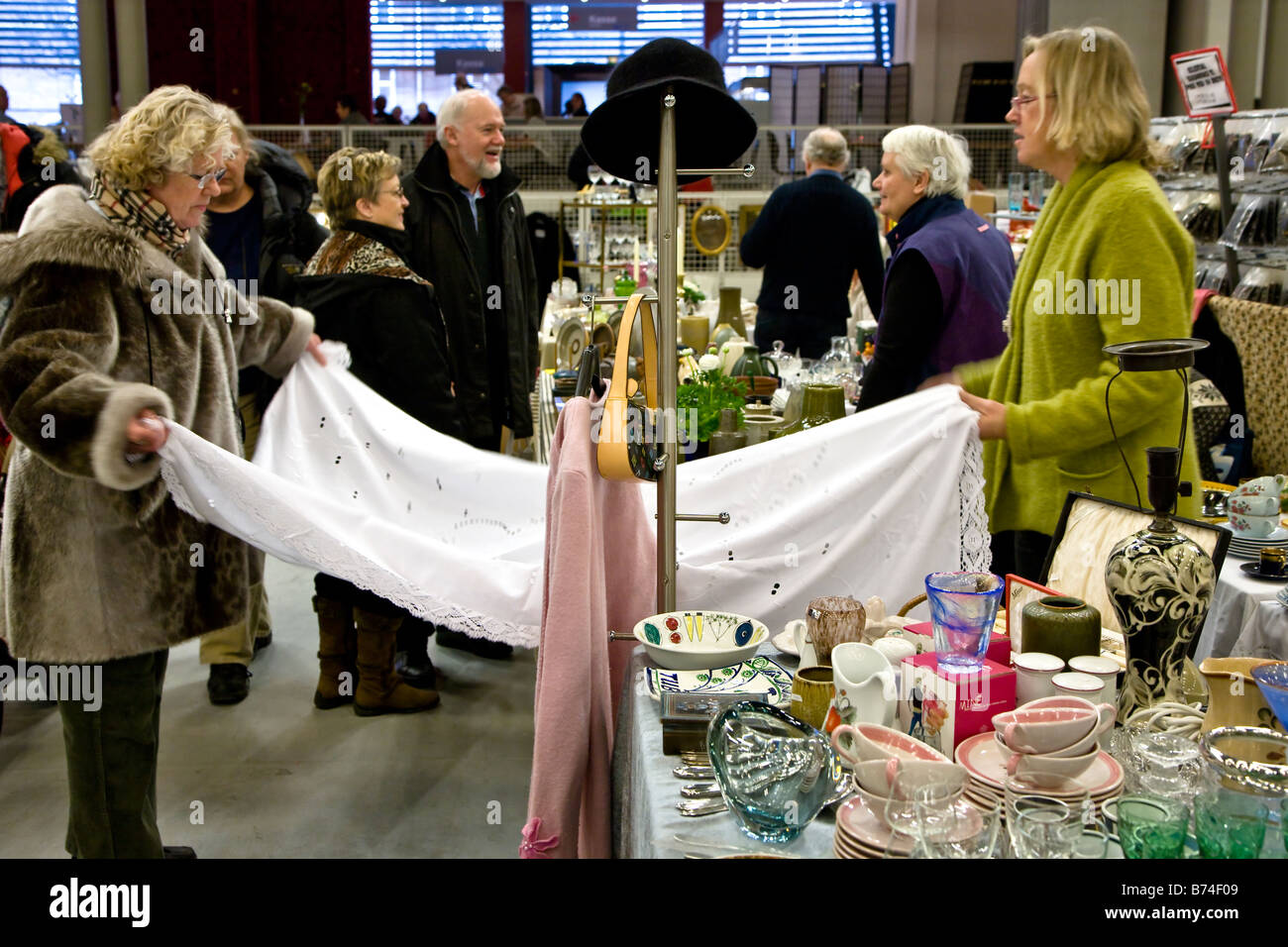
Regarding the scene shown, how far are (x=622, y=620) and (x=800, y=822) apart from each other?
78cm

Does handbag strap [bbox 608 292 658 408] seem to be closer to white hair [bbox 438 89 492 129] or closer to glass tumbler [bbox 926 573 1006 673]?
glass tumbler [bbox 926 573 1006 673]

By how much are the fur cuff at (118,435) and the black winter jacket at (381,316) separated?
4.11 feet

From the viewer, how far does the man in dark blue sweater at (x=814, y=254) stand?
4680 mm

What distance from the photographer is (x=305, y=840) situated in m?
2.80

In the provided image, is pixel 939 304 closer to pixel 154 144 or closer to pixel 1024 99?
pixel 1024 99

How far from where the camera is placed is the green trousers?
7.04ft

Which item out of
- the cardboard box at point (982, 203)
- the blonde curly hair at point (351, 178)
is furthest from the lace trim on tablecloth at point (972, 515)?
the cardboard box at point (982, 203)

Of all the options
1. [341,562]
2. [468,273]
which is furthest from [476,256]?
[341,562]

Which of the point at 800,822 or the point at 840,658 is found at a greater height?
the point at 840,658

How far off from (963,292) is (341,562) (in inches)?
62.2

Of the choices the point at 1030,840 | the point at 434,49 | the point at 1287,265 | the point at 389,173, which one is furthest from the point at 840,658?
the point at 434,49

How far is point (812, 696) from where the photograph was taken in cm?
149

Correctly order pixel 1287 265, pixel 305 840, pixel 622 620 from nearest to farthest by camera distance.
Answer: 1. pixel 622 620
2. pixel 305 840
3. pixel 1287 265
